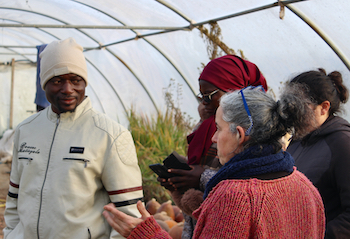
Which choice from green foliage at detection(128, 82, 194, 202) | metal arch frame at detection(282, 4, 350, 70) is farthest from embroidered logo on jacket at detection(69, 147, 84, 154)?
A: green foliage at detection(128, 82, 194, 202)

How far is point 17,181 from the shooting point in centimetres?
173

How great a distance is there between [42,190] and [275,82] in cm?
347

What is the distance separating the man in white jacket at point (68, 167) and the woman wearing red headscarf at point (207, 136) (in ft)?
0.79

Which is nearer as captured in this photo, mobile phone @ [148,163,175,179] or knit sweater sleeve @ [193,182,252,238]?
knit sweater sleeve @ [193,182,252,238]

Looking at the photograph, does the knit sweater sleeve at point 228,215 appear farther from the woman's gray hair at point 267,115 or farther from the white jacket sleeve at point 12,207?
the white jacket sleeve at point 12,207

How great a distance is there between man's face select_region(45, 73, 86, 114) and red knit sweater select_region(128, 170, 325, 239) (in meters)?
0.97

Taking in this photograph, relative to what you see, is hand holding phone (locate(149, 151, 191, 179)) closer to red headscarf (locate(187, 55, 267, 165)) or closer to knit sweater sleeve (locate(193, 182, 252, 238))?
red headscarf (locate(187, 55, 267, 165))

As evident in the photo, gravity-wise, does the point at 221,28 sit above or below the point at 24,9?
below

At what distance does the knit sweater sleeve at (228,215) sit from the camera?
0.96 metres

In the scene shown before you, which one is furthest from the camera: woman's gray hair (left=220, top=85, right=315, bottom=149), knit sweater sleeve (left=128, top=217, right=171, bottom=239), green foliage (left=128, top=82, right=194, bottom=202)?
green foliage (left=128, top=82, right=194, bottom=202)

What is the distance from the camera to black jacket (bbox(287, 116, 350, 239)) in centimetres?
158

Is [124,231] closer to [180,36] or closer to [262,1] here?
[262,1]

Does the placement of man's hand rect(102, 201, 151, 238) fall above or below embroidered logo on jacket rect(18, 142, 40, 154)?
below

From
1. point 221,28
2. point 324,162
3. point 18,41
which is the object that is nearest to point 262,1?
point 221,28
